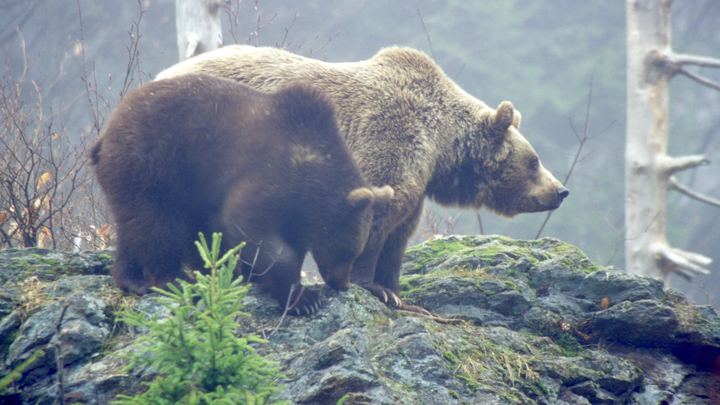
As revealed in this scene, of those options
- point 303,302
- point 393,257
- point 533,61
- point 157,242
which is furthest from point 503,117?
point 533,61

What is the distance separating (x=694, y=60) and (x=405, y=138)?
7843 mm

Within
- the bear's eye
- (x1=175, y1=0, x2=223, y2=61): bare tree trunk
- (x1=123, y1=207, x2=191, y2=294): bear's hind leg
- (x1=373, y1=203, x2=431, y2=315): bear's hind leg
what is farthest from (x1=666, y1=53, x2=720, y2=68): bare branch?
(x1=123, y1=207, x2=191, y2=294): bear's hind leg

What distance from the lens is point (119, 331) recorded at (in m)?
3.20

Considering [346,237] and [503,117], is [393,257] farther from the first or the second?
[503,117]

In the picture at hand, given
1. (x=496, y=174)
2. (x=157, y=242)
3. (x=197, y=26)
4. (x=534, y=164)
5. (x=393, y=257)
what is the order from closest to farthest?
(x=157, y=242)
(x=393, y=257)
(x=496, y=174)
(x=534, y=164)
(x=197, y=26)

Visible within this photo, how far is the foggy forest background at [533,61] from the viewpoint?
1953 centimetres

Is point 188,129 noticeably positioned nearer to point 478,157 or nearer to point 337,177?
point 337,177

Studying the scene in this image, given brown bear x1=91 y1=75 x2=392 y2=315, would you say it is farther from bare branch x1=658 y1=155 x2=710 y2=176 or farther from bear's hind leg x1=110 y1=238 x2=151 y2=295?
bare branch x1=658 y1=155 x2=710 y2=176

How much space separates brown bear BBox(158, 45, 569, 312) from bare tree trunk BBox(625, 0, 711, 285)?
231 inches

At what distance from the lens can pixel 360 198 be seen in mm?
3521

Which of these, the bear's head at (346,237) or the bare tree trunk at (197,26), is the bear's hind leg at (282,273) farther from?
the bare tree trunk at (197,26)

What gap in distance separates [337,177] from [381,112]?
1018 mm

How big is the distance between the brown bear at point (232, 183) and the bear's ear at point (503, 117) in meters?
1.88

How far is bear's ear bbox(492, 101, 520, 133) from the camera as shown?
5012mm
